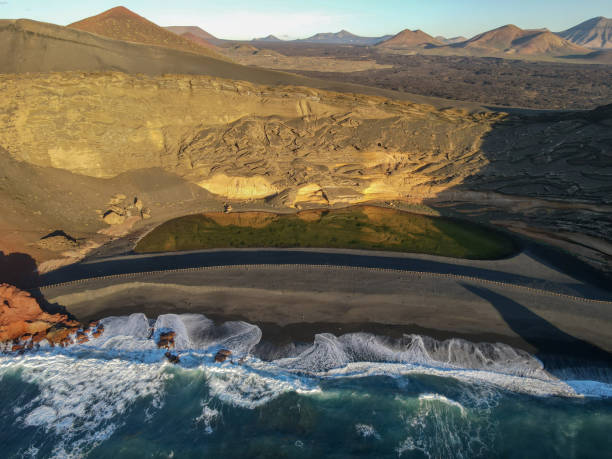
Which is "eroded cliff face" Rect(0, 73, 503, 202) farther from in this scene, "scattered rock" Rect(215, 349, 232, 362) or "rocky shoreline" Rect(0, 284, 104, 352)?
"scattered rock" Rect(215, 349, 232, 362)

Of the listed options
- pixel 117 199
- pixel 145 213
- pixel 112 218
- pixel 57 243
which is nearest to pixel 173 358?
pixel 57 243

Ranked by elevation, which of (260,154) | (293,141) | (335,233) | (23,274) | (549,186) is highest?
(293,141)

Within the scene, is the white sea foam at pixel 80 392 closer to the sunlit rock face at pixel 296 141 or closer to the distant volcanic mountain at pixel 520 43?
the sunlit rock face at pixel 296 141

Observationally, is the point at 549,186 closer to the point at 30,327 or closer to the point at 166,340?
the point at 166,340

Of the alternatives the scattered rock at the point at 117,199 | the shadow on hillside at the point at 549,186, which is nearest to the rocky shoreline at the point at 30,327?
the scattered rock at the point at 117,199

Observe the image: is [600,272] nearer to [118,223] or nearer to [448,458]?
[448,458]

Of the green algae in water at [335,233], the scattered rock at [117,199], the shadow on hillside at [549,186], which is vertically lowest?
the green algae in water at [335,233]

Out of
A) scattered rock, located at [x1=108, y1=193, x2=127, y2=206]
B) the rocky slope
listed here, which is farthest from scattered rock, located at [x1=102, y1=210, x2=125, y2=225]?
scattered rock, located at [x1=108, y1=193, x2=127, y2=206]
